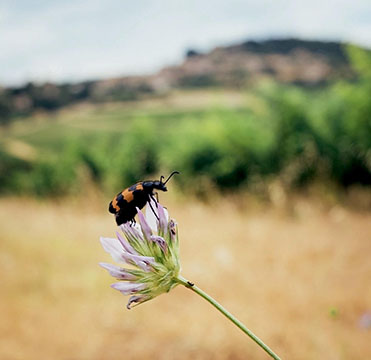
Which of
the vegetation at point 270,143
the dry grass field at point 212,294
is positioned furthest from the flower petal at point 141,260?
the vegetation at point 270,143

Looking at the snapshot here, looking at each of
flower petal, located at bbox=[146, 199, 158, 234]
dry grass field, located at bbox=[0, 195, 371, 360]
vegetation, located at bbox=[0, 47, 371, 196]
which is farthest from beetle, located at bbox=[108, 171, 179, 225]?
vegetation, located at bbox=[0, 47, 371, 196]

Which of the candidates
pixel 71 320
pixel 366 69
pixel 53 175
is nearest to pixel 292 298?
pixel 71 320

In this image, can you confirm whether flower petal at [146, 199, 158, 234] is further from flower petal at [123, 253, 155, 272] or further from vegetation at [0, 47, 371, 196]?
vegetation at [0, 47, 371, 196]

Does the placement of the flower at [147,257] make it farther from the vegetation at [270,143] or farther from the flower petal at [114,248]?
the vegetation at [270,143]

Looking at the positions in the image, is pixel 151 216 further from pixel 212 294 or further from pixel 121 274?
pixel 212 294

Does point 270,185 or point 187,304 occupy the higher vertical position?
point 270,185

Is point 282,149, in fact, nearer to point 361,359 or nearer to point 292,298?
point 292,298
